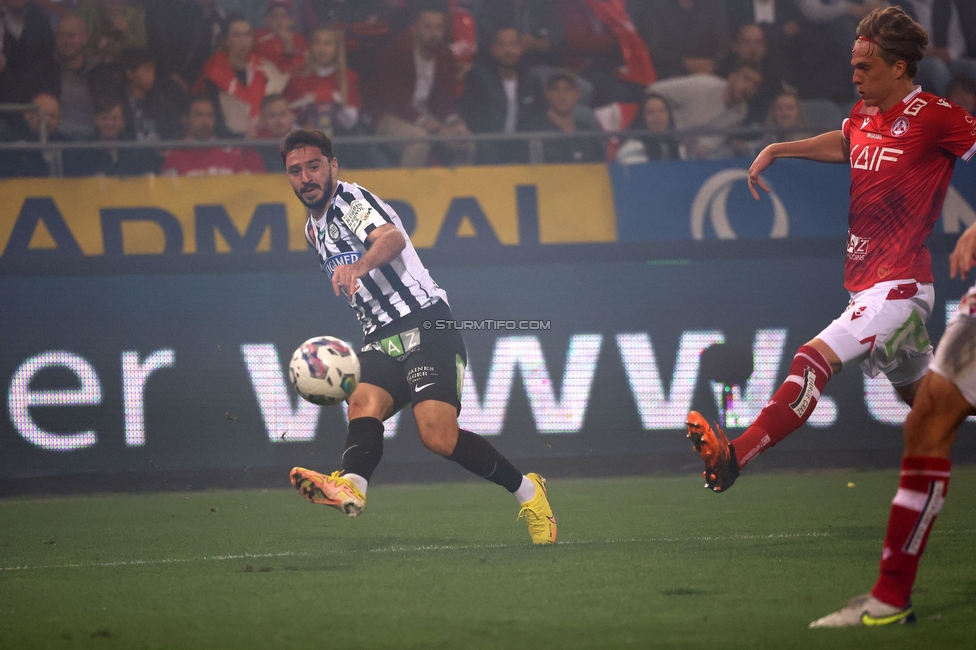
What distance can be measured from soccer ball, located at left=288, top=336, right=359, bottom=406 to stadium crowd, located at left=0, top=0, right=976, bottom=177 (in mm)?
5002

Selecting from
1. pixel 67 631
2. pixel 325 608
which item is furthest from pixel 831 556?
pixel 67 631

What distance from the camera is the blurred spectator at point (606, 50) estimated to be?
11305 mm

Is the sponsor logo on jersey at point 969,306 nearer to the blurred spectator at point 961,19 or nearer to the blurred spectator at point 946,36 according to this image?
the blurred spectator at point 946,36

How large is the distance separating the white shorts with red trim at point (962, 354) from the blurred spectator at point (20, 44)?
30.1 feet

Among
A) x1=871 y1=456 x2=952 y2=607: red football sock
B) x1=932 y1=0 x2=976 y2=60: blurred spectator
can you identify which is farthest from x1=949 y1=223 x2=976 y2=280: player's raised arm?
x1=932 y1=0 x2=976 y2=60: blurred spectator

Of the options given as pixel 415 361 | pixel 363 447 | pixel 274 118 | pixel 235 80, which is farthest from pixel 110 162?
pixel 363 447

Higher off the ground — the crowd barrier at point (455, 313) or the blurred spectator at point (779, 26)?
the blurred spectator at point (779, 26)

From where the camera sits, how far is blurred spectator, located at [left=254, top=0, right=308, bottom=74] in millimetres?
11047

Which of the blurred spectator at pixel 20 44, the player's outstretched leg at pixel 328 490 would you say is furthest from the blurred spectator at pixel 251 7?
the player's outstretched leg at pixel 328 490

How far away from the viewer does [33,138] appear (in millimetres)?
10125

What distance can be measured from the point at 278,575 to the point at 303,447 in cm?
388

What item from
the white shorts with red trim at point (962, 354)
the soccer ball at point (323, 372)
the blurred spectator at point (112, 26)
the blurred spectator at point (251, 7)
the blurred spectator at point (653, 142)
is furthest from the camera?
the blurred spectator at point (251, 7)

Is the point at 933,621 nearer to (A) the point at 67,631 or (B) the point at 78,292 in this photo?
(A) the point at 67,631

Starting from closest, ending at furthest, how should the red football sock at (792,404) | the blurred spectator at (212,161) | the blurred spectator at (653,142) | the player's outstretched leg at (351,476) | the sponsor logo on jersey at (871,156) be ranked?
the red football sock at (792,404) → the player's outstretched leg at (351,476) → the sponsor logo on jersey at (871,156) → the blurred spectator at (212,161) → the blurred spectator at (653,142)
